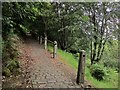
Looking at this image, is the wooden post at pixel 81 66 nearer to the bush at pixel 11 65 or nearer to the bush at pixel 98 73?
the bush at pixel 11 65

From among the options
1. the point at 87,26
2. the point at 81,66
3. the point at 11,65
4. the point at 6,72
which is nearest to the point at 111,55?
the point at 87,26

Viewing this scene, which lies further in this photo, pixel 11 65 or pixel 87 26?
pixel 87 26

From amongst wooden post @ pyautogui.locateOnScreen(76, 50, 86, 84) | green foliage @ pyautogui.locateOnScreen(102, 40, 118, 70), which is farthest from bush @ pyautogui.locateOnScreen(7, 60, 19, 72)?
green foliage @ pyautogui.locateOnScreen(102, 40, 118, 70)

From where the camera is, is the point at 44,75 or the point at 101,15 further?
the point at 101,15

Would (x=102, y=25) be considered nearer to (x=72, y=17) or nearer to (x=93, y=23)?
(x=93, y=23)

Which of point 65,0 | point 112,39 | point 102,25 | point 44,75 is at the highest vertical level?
point 65,0

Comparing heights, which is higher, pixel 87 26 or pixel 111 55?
pixel 87 26

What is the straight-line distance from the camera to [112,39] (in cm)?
1129

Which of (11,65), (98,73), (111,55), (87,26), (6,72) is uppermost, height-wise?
(87,26)

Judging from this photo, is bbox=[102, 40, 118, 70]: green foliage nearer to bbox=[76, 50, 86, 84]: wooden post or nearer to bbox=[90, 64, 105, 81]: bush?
bbox=[90, 64, 105, 81]: bush

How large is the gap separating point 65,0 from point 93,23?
Result: 247 cm

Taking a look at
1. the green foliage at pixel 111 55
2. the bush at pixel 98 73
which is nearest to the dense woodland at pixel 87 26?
the green foliage at pixel 111 55

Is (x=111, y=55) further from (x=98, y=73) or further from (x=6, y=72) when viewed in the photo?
(x=6, y=72)

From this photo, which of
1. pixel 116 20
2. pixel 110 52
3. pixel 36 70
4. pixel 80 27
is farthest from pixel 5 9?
pixel 110 52
